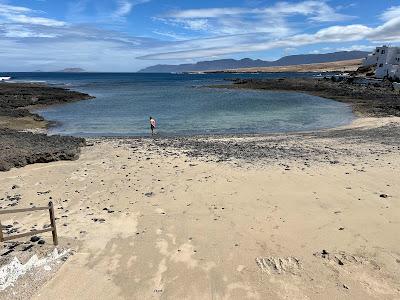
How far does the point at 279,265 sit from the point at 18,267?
558 centimetres

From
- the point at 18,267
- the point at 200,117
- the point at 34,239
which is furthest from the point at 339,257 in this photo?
the point at 200,117

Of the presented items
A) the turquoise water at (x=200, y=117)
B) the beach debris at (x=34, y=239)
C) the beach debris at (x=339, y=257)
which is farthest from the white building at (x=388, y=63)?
the beach debris at (x=34, y=239)

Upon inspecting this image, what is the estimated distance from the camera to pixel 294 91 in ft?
218

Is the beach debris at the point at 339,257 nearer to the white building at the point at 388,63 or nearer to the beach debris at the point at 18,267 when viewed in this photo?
the beach debris at the point at 18,267

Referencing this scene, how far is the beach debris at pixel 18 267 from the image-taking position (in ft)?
26.5

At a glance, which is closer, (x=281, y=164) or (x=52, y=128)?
(x=281, y=164)

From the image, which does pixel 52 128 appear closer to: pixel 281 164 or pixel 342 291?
pixel 281 164

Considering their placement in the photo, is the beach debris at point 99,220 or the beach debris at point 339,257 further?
the beach debris at point 99,220

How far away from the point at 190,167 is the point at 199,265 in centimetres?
777

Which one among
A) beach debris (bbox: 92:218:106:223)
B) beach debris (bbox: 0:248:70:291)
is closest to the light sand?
beach debris (bbox: 92:218:106:223)

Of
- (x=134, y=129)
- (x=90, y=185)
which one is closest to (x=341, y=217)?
(x=90, y=185)

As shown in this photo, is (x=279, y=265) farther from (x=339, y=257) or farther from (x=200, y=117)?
(x=200, y=117)

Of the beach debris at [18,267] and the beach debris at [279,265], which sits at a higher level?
the beach debris at [18,267]

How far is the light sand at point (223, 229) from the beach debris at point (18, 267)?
451mm
